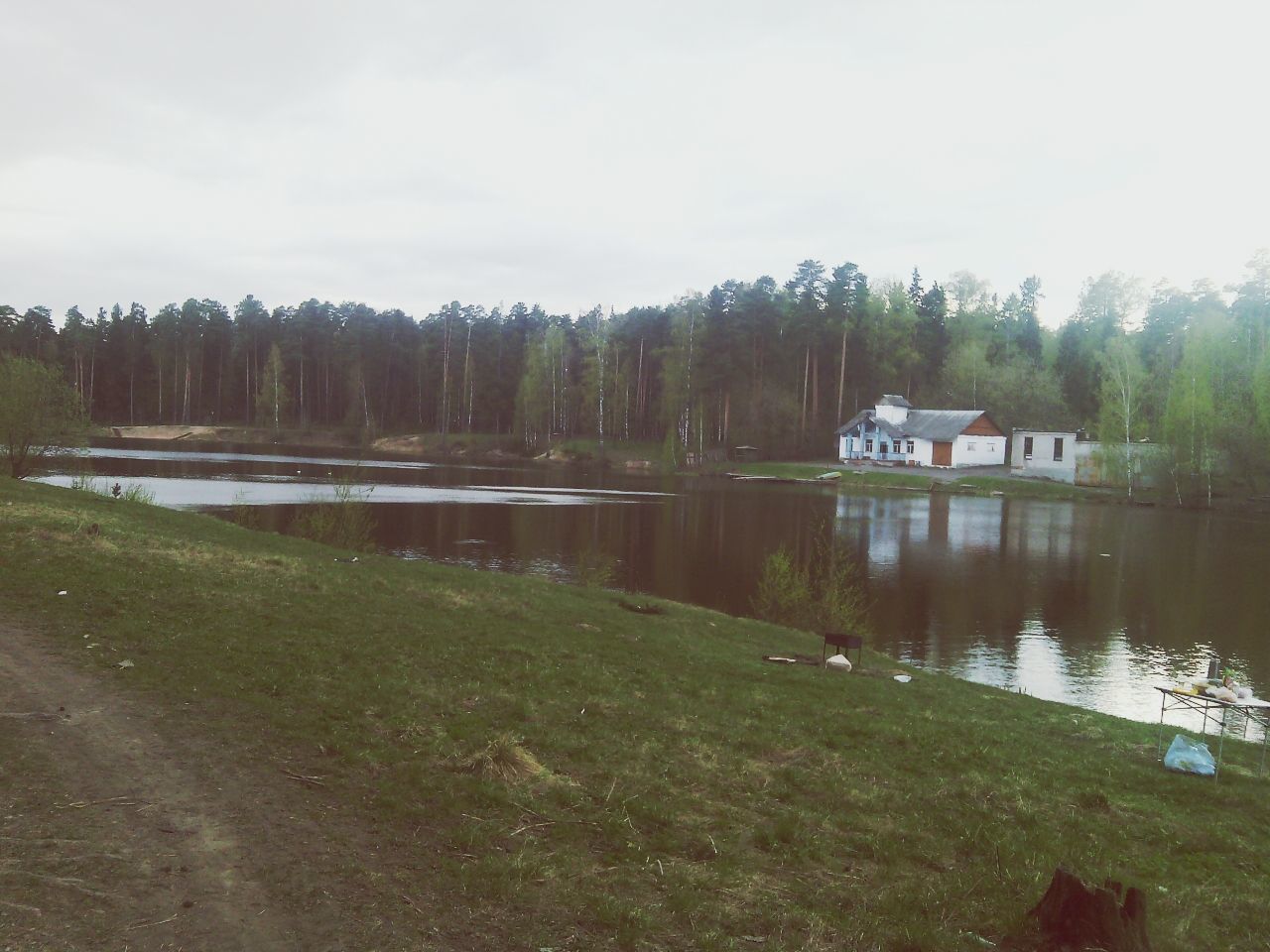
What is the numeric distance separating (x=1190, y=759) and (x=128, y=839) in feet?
40.3

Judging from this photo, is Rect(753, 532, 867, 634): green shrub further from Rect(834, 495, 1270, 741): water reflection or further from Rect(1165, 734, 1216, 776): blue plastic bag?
Rect(1165, 734, 1216, 776): blue plastic bag

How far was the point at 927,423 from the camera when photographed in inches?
3674

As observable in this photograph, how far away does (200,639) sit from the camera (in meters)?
11.2

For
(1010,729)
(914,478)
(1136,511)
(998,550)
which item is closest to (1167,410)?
(1136,511)

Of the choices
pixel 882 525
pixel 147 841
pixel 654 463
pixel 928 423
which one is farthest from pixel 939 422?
pixel 147 841

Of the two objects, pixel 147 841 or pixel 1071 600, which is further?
pixel 1071 600

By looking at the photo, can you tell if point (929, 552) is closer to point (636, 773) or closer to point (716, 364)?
point (636, 773)

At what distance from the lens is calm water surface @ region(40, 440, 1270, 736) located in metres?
23.8

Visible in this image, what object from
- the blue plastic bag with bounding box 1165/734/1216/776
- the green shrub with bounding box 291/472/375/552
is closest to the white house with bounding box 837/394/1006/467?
the green shrub with bounding box 291/472/375/552

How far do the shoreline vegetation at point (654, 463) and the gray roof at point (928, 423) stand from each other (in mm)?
4667

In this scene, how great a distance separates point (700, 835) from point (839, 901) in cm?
131

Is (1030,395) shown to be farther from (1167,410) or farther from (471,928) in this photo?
(471,928)

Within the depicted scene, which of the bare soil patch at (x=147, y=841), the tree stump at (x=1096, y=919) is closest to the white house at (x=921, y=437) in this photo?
the tree stump at (x=1096, y=919)

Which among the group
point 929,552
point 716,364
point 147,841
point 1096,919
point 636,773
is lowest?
point 929,552
